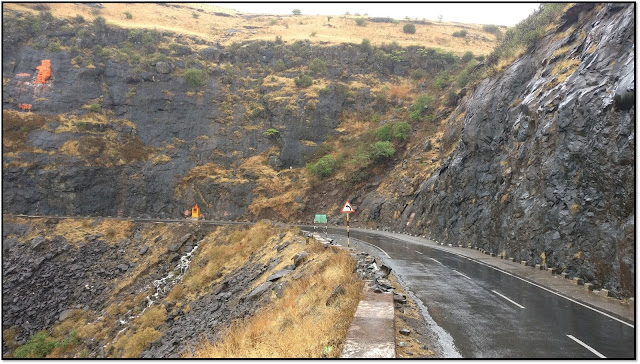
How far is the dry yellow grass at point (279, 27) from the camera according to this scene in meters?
67.2

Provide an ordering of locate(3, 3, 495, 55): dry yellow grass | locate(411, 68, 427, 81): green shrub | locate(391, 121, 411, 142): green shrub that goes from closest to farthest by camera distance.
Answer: locate(391, 121, 411, 142): green shrub < locate(411, 68, 427, 81): green shrub < locate(3, 3, 495, 55): dry yellow grass

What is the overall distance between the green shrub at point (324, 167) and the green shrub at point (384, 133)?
20.5ft

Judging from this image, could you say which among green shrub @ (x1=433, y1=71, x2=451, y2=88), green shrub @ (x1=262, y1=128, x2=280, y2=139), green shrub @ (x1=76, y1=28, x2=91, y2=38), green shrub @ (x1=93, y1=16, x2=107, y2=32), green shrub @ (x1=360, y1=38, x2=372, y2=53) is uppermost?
green shrub @ (x1=360, y1=38, x2=372, y2=53)

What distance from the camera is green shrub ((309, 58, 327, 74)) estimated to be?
194 ft

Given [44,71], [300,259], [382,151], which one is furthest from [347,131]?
[44,71]

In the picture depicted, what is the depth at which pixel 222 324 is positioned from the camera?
49.1 ft

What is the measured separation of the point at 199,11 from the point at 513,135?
8485 centimetres

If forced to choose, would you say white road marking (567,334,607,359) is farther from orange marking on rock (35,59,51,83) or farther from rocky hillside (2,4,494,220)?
orange marking on rock (35,59,51,83)

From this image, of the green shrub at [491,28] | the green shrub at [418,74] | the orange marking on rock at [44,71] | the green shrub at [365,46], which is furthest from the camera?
the green shrub at [491,28]

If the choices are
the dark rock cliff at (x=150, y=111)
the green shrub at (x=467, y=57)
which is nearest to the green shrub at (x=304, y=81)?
the dark rock cliff at (x=150, y=111)

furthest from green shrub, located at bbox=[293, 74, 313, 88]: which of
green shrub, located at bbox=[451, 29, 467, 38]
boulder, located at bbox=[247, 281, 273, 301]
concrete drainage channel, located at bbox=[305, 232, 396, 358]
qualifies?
concrete drainage channel, located at bbox=[305, 232, 396, 358]

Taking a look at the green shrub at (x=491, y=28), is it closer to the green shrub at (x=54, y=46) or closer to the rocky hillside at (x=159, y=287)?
Result: the rocky hillside at (x=159, y=287)

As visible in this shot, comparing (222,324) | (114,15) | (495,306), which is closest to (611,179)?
(495,306)

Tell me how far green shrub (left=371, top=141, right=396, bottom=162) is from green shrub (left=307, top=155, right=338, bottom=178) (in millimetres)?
4938
